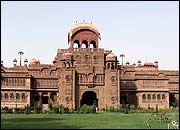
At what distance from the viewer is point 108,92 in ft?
182

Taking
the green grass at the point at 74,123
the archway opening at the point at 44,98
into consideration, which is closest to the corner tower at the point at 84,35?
the archway opening at the point at 44,98

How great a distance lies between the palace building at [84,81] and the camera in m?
55.3

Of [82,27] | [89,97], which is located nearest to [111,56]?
[89,97]

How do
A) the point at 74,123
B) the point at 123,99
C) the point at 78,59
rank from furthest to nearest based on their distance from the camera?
the point at 123,99 < the point at 78,59 < the point at 74,123

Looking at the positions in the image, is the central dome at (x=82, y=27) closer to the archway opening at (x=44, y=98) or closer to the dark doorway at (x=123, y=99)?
the archway opening at (x=44, y=98)

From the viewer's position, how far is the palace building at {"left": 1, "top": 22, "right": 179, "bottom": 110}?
55.3m

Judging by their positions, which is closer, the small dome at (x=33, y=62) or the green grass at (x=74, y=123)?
the green grass at (x=74, y=123)

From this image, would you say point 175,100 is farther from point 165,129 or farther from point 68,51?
point 165,129

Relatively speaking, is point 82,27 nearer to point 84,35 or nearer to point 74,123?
point 84,35

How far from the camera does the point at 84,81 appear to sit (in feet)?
182

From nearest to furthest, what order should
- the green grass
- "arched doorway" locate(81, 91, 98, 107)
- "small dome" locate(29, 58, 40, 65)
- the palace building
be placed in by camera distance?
the green grass, the palace building, "arched doorway" locate(81, 91, 98, 107), "small dome" locate(29, 58, 40, 65)

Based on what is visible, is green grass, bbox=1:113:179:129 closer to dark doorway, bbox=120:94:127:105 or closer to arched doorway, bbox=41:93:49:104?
arched doorway, bbox=41:93:49:104

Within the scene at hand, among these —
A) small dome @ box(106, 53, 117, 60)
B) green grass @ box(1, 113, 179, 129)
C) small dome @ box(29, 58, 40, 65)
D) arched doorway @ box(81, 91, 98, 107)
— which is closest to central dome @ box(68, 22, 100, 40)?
small dome @ box(106, 53, 117, 60)

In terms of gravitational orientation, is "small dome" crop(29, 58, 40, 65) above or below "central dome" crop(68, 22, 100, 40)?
below
